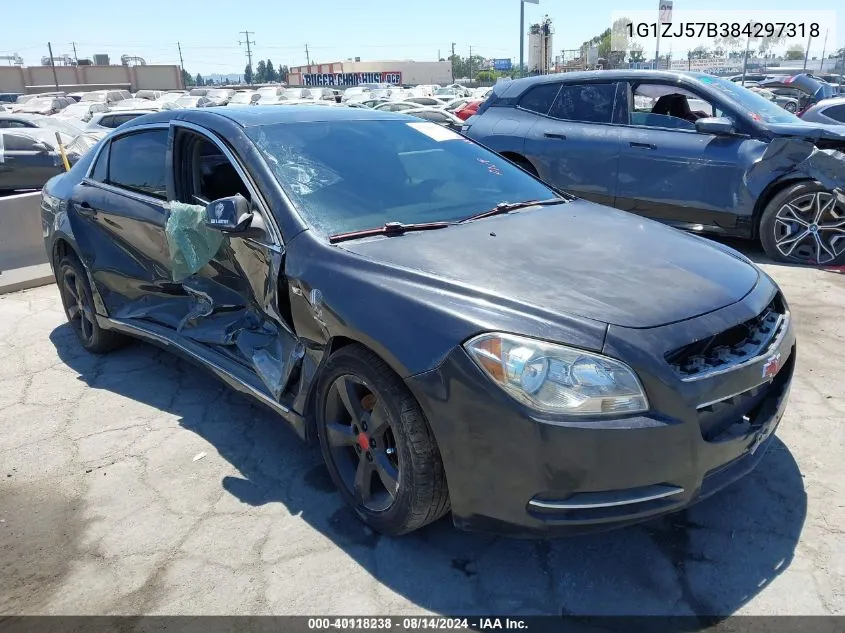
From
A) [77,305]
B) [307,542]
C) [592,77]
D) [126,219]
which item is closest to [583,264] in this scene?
[307,542]

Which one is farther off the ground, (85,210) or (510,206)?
(510,206)

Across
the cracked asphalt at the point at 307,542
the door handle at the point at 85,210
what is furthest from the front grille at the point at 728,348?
the door handle at the point at 85,210

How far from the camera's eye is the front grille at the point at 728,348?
219cm

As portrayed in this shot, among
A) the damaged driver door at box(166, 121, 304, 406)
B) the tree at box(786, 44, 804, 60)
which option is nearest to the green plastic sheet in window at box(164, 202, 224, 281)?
the damaged driver door at box(166, 121, 304, 406)

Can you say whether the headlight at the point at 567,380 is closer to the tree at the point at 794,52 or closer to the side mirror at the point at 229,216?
the side mirror at the point at 229,216

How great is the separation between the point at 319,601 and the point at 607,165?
5586mm

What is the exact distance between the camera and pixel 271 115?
3576 mm

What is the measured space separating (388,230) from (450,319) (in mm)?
791

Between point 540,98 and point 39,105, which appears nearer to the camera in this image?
point 540,98

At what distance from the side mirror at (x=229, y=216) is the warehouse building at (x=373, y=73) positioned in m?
71.5

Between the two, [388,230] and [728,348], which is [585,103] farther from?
[728,348]

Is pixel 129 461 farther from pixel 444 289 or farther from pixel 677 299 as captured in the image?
pixel 677 299

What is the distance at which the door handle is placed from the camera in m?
4.43

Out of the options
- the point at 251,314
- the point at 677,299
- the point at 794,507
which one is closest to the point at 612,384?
the point at 677,299
